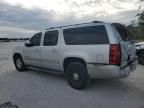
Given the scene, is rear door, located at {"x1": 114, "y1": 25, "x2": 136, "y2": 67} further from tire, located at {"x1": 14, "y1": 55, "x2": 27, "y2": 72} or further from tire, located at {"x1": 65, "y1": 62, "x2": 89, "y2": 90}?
tire, located at {"x1": 14, "y1": 55, "x2": 27, "y2": 72}

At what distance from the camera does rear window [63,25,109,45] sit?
479 centimetres

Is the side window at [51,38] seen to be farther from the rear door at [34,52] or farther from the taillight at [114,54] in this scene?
the taillight at [114,54]

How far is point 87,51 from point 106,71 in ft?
2.68

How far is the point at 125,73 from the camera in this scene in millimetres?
4746

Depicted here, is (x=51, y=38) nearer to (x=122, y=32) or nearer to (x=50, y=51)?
(x=50, y=51)

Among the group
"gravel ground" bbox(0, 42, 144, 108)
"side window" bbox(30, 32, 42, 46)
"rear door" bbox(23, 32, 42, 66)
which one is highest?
"side window" bbox(30, 32, 42, 46)

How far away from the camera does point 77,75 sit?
5.33 meters

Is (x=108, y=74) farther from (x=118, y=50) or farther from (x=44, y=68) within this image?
(x=44, y=68)

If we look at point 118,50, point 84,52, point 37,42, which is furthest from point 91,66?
point 37,42

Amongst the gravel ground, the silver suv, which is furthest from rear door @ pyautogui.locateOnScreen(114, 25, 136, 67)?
the gravel ground

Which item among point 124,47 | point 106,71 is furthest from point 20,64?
Answer: point 124,47

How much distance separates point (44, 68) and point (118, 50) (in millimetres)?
3337

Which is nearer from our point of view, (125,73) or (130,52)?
(125,73)

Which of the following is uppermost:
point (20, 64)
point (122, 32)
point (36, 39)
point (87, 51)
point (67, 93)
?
point (122, 32)
